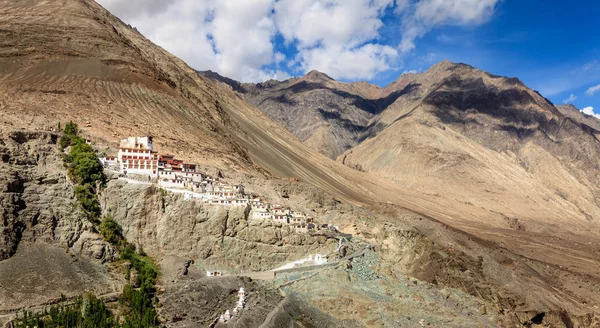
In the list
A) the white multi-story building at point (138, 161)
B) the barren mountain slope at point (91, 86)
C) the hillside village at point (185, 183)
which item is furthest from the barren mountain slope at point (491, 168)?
the white multi-story building at point (138, 161)

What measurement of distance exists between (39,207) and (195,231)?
44.6 feet

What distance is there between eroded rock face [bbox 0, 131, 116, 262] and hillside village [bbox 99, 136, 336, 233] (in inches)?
228

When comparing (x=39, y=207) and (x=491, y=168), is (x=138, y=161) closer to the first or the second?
(x=39, y=207)

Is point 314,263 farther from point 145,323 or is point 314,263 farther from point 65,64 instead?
point 65,64

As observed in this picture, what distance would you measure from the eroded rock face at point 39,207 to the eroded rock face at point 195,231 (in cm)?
393

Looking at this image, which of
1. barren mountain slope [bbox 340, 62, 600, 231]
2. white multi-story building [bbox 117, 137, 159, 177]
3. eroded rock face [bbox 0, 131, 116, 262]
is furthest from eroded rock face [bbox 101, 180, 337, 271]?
barren mountain slope [bbox 340, 62, 600, 231]

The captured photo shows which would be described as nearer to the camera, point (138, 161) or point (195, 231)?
point (195, 231)

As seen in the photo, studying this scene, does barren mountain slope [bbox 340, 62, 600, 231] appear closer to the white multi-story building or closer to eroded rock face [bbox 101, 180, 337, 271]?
eroded rock face [bbox 101, 180, 337, 271]

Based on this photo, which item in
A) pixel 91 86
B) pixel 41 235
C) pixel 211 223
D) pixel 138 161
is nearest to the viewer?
pixel 41 235

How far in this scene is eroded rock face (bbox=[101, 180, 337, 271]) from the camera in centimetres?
4831

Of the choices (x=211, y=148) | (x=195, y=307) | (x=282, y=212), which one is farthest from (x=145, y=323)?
(x=211, y=148)

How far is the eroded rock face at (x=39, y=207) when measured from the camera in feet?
135

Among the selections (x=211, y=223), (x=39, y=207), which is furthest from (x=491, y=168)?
(x=39, y=207)

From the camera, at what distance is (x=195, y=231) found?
4912cm
